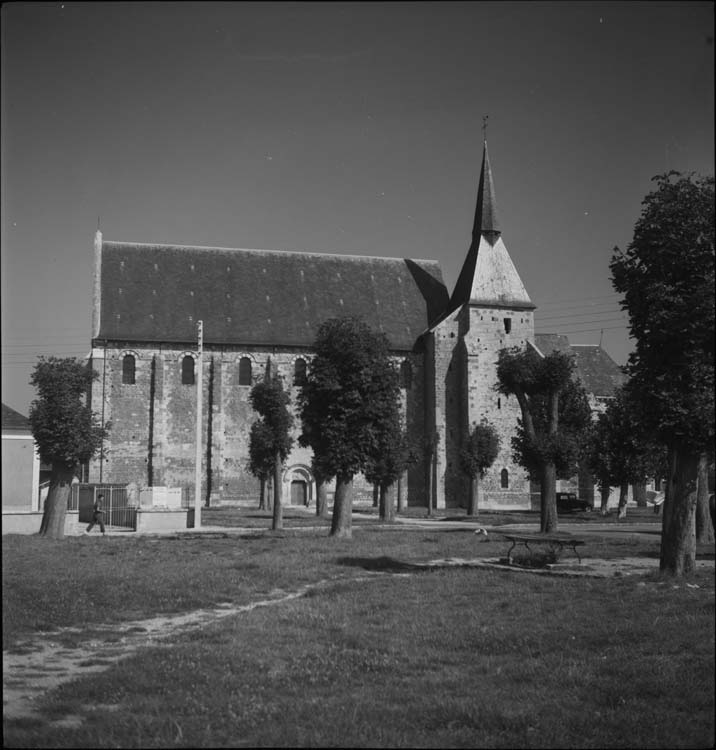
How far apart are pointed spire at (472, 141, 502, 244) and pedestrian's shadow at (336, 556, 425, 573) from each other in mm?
42264

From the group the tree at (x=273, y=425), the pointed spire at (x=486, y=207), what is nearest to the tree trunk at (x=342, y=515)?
the tree at (x=273, y=425)

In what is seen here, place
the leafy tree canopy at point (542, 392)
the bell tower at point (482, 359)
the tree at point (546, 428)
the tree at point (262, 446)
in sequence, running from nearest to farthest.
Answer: the tree at point (546, 428) < the leafy tree canopy at point (542, 392) < the tree at point (262, 446) < the bell tower at point (482, 359)

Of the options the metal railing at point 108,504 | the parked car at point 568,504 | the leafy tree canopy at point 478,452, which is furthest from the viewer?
the parked car at point 568,504

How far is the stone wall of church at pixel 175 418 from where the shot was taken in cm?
5306

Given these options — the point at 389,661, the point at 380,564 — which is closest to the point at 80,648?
the point at 389,661

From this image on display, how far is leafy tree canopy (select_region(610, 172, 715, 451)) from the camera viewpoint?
45.7 ft

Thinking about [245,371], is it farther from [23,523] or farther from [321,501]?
[23,523]

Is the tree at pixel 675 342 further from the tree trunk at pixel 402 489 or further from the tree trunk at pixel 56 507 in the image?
the tree trunk at pixel 402 489

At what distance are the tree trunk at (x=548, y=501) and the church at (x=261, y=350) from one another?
22.6 m

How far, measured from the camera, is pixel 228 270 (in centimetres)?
5938

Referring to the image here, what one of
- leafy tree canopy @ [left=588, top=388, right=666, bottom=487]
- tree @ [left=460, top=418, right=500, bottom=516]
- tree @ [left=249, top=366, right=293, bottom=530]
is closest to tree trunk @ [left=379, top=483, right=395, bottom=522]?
tree @ [left=249, top=366, right=293, bottom=530]

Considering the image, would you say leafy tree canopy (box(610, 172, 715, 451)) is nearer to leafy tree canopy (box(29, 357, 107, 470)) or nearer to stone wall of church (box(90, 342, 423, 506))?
leafy tree canopy (box(29, 357, 107, 470))

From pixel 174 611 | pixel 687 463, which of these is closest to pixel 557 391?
pixel 687 463

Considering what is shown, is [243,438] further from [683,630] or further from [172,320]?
[683,630]
